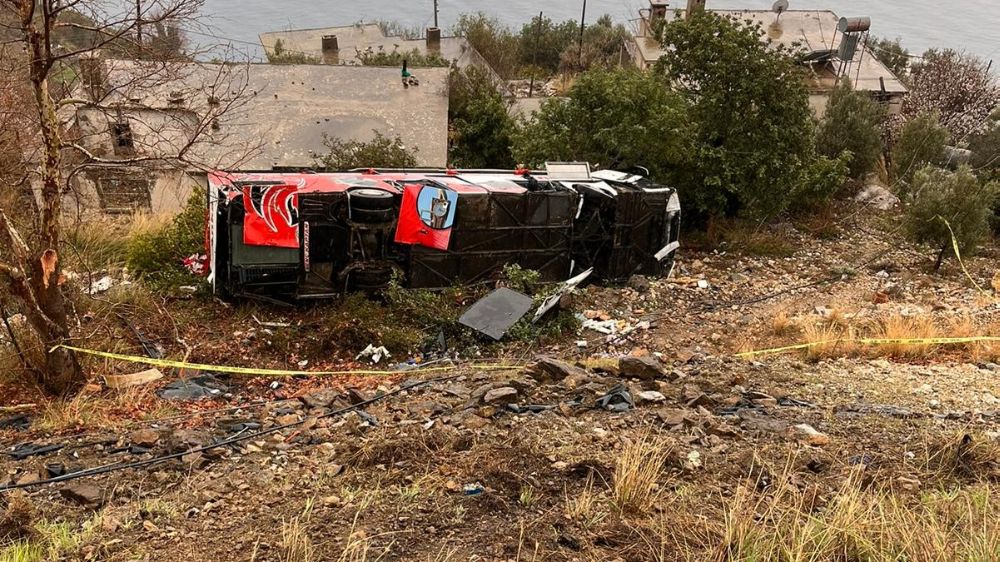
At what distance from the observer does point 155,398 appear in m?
6.25

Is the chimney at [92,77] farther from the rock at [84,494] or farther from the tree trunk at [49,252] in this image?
the rock at [84,494]

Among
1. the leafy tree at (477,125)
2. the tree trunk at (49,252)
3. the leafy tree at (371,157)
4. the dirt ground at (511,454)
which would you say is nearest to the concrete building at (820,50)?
the leafy tree at (477,125)

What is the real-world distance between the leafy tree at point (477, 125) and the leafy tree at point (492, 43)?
1420 cm

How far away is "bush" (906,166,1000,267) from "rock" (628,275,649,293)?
5769 mm

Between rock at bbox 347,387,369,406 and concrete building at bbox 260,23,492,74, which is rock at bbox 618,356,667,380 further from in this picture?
concrete building at bbox 260,23,492,74

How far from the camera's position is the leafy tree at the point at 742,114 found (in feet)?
45.3

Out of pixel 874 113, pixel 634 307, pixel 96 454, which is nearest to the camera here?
pixel 96 454

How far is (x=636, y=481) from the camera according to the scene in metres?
3.46

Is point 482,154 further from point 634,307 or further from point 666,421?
point 666,421

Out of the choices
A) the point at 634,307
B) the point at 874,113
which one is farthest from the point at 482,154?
the point at 634,307

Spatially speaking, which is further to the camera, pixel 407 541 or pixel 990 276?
pixel 990 276

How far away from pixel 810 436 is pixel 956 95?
25.8 m

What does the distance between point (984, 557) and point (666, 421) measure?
2.23 m

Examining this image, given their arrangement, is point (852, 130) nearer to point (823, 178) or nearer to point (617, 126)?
point (823, 178)
